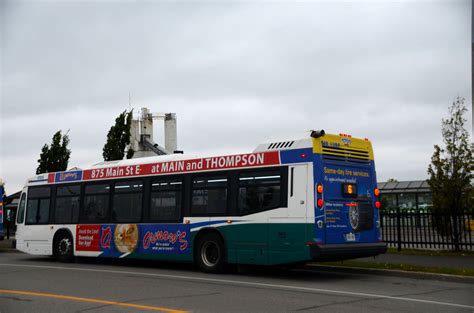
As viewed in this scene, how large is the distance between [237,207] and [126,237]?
14.3 feet

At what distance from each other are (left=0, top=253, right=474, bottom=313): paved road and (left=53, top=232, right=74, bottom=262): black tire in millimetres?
2854

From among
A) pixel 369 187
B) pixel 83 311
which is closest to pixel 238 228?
pixel 369 187

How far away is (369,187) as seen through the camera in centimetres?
1467

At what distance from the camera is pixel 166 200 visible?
16500mm


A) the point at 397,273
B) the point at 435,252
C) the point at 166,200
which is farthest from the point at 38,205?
the point at 435,252

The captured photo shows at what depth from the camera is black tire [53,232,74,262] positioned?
19.1 metres

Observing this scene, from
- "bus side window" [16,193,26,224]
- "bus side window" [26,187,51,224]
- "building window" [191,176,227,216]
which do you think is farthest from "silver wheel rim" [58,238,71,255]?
"building window" [191,176,227,216]

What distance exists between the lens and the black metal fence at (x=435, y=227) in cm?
1892

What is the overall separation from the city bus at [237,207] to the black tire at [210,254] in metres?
0.02

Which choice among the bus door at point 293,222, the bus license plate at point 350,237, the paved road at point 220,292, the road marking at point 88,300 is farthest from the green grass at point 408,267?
the road marking at point 88,300

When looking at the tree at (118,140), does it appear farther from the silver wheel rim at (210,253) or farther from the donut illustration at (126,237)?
the silver wheel rim at (210,253)

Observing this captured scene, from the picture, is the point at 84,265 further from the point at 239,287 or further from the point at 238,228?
the point at 239,287

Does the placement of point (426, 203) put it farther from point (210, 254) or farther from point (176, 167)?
point (210, 254)

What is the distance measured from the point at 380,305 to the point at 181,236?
7117mm
